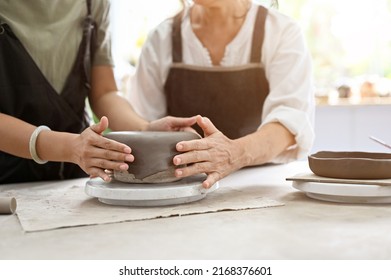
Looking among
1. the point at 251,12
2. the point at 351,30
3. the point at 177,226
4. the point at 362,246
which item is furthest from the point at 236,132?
the point at 351,30

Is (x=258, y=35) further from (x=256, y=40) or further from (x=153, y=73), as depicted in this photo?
(x=153, y=73)

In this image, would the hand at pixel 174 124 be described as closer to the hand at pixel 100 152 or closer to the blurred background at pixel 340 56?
the hand at pixel 100 152

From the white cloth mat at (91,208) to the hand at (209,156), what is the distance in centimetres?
5

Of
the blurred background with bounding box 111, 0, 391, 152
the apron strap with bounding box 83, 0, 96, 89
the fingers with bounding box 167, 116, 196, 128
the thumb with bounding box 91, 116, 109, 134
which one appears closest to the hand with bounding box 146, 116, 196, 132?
the fingers with bounding box 167, 116, 196, 128

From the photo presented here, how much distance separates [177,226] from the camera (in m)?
0.76

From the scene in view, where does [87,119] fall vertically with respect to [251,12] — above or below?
below

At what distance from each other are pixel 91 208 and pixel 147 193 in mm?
111

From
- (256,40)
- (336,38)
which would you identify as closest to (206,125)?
(256,40)

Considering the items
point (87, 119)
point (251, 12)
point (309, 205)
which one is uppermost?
point (251, 12)

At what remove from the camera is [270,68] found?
1.45 meters

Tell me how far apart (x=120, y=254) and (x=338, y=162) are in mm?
477

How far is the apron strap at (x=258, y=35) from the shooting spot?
4.81 ft
